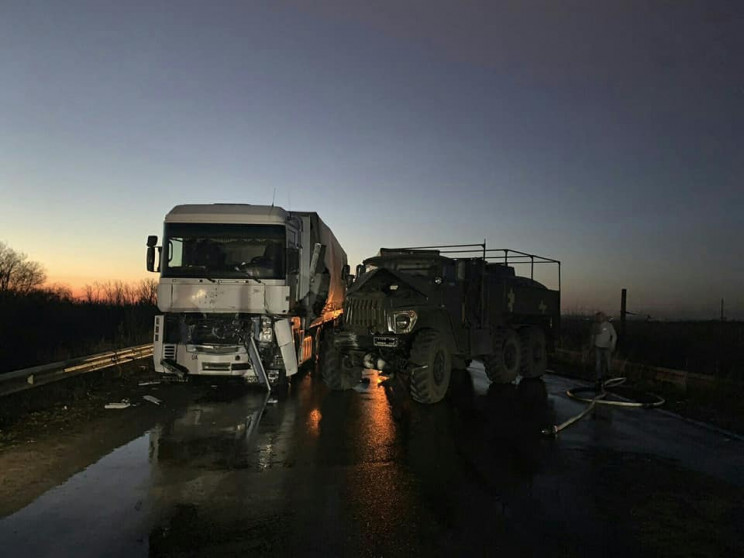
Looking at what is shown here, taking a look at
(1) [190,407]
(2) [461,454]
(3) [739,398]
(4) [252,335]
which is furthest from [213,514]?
(3) [739,398]

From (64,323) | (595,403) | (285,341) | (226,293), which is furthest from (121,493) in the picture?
(64,323)

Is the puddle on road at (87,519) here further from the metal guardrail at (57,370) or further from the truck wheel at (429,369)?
the truck wheel at (429,369)

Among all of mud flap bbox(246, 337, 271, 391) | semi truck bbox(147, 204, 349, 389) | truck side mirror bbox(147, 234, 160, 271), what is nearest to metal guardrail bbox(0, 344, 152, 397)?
semi truck bbox(147, 204, 349, 389)

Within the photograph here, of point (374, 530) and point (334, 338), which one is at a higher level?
point (334, 338)

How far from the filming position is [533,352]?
1551 centimetres

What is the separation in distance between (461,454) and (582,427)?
2919mm

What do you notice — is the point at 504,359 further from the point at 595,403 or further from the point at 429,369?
the point at 429,369

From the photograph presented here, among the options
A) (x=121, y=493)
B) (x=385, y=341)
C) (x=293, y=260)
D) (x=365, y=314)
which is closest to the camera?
(x=121, y=493)

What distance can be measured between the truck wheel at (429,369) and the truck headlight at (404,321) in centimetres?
27

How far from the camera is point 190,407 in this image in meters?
10.3

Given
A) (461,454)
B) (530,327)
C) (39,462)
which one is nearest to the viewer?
(39,462)

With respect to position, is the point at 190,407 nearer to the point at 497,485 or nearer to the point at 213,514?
the point at 213,514

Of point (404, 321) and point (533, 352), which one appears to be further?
point (533, 352)

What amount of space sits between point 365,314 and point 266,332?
7.01ft
